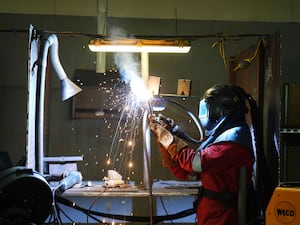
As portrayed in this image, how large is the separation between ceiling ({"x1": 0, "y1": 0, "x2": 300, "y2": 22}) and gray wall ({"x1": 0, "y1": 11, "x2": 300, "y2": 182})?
2.6 inches

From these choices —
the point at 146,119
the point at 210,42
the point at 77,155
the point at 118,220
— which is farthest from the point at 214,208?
the point at 210,42

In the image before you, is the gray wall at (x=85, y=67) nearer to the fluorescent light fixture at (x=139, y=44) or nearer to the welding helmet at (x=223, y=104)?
the fluorescent light fixture at (x=139, y=44)

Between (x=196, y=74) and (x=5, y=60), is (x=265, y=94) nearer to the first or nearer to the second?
(x=196, y=74)

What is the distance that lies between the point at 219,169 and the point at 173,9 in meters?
2.10

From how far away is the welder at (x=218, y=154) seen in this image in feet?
9.86

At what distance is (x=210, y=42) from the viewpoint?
4469 millimetres

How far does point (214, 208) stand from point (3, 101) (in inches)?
93.9

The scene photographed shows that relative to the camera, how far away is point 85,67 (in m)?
4.34

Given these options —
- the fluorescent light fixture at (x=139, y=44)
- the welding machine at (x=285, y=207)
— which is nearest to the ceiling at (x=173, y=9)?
the fluorescent light fixture at (x=139, y=44)

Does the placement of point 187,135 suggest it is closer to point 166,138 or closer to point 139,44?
point 166,138

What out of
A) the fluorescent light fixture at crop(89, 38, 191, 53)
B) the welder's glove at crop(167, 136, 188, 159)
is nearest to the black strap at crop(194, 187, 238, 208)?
the welder's glove at crop(167, 136, 188, 159)

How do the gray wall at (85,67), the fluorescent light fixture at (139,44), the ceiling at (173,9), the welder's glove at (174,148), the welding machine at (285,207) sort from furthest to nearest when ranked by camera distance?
1. the ceiling at (173,9)
2. the gray wall at (85,67)
3. the fluorescent light fixture at (139,44)
4. the welder's glove at (174,148)
5. the welding machine at (285,207)

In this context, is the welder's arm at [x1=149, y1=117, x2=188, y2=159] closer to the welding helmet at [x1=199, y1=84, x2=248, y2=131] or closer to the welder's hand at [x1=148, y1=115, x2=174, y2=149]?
the welder's hand at [x1=148, y1=115, x2=174, y2=149]

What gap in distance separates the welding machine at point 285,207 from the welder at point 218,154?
0.61 meters
